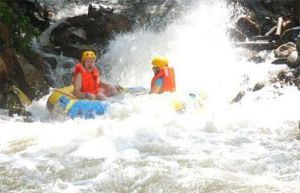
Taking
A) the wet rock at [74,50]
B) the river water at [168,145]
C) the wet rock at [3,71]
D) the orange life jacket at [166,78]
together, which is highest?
the wet rock at [74,50]

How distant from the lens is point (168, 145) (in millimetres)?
6699

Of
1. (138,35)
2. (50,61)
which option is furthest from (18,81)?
(138,35)

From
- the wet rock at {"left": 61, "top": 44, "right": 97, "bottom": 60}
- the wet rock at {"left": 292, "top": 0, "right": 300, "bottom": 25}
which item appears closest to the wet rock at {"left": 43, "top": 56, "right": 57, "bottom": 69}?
the wet rock at {"left": 61, "top": 44, "right": 97, "bottom": 60}

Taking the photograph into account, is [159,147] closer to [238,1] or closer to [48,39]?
[48,39]

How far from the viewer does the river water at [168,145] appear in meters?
5.25

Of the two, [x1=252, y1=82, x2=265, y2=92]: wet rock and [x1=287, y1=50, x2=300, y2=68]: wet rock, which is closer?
[x1=252, y1=82, x2=265, y2=92]: wet rock

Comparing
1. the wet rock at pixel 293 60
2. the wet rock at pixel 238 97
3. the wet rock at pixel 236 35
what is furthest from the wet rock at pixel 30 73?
the wet rock at pixel 236 35

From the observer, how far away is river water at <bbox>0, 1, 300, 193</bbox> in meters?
5.25

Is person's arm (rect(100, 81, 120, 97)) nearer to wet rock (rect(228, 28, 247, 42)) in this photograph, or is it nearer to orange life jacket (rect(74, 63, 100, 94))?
orange life jacket (rect(74, 63, 100, 94))

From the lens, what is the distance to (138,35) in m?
14.2

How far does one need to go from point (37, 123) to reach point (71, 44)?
5.44 meters

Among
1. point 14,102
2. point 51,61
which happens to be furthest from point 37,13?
point 14,102

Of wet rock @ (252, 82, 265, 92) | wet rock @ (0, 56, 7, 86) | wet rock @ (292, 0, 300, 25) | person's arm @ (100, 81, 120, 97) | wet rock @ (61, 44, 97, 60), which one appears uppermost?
wet rock @ (292, 0, 300, 25)

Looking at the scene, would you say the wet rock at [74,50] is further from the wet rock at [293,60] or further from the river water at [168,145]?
the wet rock at [293,60]
